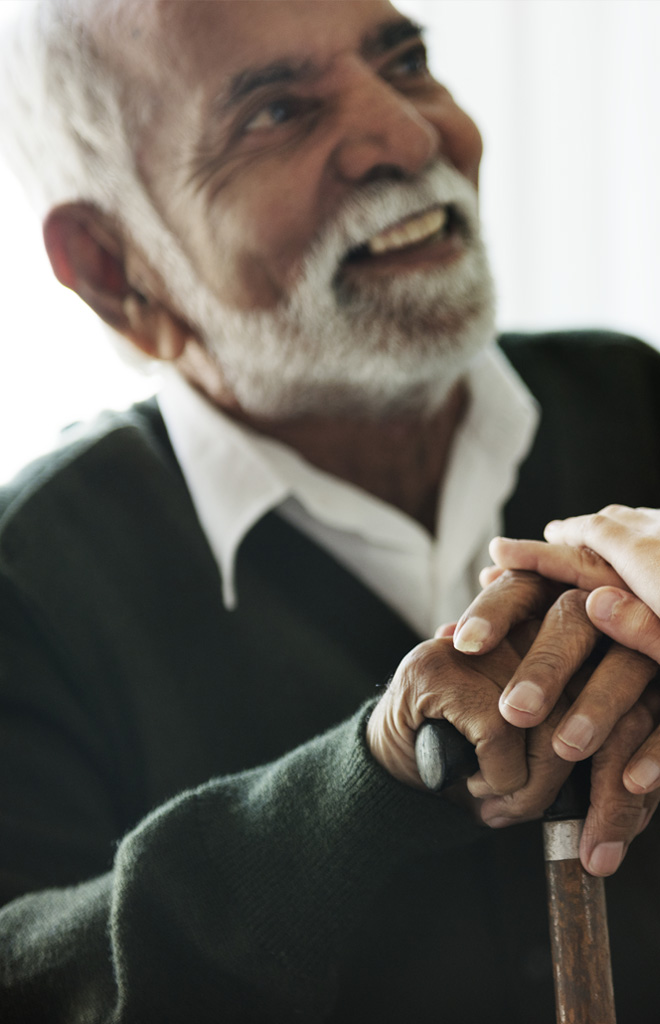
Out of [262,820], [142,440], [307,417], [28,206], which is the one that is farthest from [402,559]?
[28,206]

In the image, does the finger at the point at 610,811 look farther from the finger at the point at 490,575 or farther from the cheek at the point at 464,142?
the cheek at the point at 464,142

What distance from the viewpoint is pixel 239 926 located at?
24.5 inches

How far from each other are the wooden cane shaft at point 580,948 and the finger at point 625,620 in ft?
0.48

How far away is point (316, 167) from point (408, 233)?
0.37 feet

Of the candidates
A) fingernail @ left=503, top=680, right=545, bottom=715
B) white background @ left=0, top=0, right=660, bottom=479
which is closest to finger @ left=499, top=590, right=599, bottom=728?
fingernail @ left=503, top=680, right=545, bottom=715

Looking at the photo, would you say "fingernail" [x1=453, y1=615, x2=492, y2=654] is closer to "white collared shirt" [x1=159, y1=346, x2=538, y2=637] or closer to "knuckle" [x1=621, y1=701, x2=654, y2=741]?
"knuckle" [x1=621, y1=701, x2=654, y2=741]

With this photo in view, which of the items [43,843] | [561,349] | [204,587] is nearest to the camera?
[43,843]

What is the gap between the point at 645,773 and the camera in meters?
0.56

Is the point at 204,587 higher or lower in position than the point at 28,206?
lower

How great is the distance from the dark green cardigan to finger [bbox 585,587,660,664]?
0.53 ft

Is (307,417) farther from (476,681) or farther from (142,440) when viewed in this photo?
(476,681)

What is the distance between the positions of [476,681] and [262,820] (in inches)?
7.3

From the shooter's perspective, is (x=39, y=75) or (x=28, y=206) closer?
(x=39, y=75)

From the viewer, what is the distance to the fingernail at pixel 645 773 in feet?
1.84
